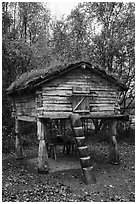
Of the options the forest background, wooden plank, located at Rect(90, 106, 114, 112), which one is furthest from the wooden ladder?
the forest background

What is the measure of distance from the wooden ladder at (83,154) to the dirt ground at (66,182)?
1.00ft

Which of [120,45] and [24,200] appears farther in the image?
[120,45]

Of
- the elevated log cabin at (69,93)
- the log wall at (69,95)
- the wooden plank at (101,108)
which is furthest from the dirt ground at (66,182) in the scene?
the wooden plank at (101,108)

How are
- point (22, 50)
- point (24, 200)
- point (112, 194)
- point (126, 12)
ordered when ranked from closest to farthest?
point (24, 200) < point (112, 194) < point (22, 50) < point (126, 12)

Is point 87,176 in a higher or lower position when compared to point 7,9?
lower

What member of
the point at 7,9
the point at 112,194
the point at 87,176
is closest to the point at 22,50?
the point at 7,9

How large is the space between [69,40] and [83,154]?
46.3 ft

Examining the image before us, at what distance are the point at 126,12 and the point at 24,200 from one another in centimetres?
1741

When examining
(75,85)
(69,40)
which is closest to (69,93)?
(75,85)

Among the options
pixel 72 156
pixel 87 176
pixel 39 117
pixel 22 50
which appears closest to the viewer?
pixel 87 176

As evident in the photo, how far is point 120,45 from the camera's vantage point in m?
20.1

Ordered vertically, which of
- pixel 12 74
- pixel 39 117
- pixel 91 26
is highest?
pixel 91 26

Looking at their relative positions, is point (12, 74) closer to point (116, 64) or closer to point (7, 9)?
point (7, 9)

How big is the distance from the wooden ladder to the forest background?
9.34 metres
